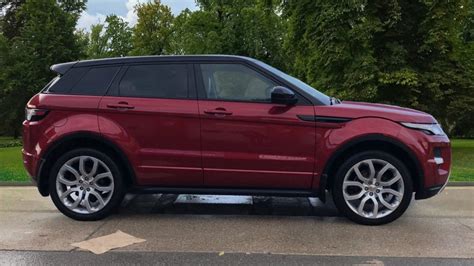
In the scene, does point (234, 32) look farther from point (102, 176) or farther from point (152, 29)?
point (102, 176)

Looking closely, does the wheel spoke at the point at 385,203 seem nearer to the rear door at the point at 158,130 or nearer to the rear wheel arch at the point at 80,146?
the rear door at the point at 158,130

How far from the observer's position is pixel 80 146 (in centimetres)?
586

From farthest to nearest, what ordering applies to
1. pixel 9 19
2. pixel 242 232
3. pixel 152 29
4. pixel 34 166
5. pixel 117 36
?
1. pixel 117 36
2. pixel 152 29
3. pixel 9 19
4. pixel 34 166
5. pixel 242 232

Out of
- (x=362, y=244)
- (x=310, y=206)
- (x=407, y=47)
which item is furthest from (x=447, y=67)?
(x=362, y=244)

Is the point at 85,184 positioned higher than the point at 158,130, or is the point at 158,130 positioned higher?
the point at 158,130

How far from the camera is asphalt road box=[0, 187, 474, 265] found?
4.57m

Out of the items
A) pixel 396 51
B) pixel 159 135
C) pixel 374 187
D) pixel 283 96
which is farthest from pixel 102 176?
pixel 396 51

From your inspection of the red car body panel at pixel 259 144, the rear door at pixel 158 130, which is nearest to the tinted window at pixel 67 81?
the rear door at pixel 158 130

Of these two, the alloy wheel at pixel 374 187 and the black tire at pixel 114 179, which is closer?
the alloy wheel at pixel 374 187

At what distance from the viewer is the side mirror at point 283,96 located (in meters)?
5.45

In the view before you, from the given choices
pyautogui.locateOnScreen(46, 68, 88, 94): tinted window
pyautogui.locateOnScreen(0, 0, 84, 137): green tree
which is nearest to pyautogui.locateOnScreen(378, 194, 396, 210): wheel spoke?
pyautogui.locateOnScreen(46, 68, 88, 94): tinted window

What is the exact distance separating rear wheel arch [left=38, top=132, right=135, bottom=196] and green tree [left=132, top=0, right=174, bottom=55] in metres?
40.8

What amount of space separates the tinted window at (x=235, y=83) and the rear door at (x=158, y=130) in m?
0.22

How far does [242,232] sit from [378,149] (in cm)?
173
